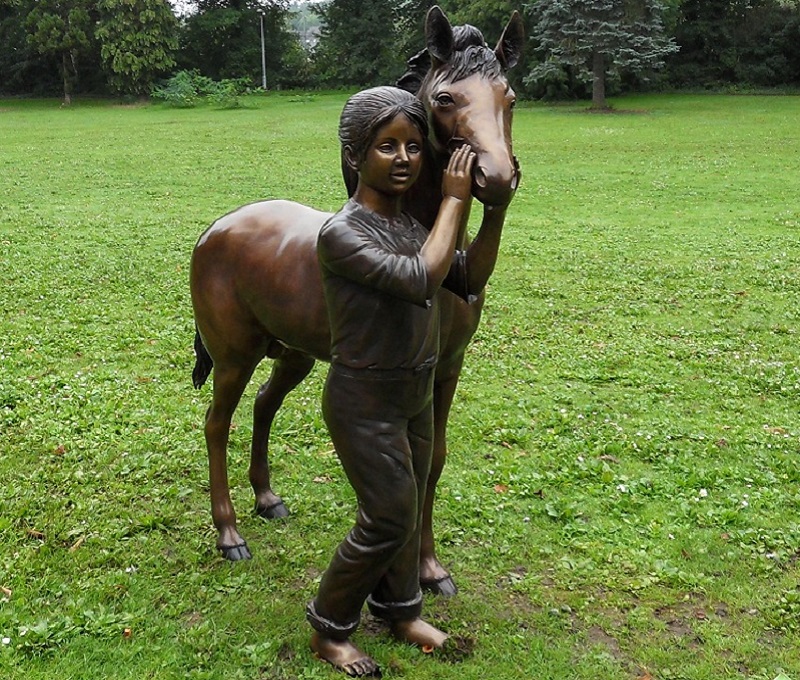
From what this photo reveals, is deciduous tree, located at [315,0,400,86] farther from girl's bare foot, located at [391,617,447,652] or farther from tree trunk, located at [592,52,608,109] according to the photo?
girl's bare foot, located at [391,617,447,652]

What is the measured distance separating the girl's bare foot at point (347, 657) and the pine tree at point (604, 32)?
2861cm

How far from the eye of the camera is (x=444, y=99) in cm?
290

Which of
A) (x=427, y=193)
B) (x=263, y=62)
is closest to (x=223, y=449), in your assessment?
(x=427, y=193)

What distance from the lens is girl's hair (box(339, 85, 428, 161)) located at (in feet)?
9.32

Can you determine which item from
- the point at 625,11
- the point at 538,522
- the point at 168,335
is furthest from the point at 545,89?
the point at 538,522

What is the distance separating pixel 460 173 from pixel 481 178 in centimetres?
8

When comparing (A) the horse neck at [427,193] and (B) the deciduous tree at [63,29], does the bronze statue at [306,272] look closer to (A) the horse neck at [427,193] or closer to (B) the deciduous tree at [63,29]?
(A) the horse neck at [427,193]

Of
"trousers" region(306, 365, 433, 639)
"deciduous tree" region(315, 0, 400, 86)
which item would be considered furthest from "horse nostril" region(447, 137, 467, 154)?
"deciduous tree" region(315, 0, 400, 86)

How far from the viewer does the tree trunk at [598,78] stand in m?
30.8

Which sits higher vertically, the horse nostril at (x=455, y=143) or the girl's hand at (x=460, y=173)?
the horse nostril at (x=455, y=143)

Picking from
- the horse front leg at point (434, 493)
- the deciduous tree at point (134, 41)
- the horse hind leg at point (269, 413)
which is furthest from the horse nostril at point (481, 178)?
the deciduous tree at point (134, 41)

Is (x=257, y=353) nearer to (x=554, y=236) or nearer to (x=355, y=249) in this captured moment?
(x=355, y=249)

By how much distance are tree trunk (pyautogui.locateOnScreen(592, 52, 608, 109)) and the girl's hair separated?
2995 centimetres

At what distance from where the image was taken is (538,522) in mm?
4867
